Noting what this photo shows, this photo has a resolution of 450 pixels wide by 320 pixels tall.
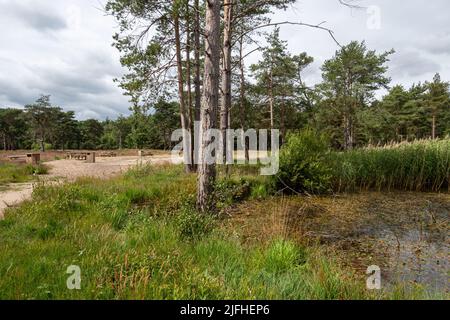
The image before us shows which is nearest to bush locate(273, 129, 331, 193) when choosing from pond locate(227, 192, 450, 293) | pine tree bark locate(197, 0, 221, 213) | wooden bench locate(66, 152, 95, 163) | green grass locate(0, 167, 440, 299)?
pond locate(227, 192, 450, 293)

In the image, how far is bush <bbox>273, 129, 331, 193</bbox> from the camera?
8.64 metres

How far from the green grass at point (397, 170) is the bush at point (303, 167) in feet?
3.65

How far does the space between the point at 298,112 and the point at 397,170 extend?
20.1 meters

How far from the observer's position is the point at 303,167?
869 cm

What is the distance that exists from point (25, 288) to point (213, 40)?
4806mm

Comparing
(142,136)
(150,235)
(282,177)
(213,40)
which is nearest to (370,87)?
(282,177)

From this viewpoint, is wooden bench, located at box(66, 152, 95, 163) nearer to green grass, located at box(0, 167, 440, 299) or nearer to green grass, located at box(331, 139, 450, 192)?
green grass, located at box(0, 167, 440, 299)

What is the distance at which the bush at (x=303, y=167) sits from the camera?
8.64m

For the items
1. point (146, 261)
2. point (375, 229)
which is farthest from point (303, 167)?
point (146, 261)

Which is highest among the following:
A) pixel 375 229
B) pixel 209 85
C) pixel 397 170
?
pixel 209 85

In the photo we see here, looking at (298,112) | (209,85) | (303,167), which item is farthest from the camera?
(298,112)

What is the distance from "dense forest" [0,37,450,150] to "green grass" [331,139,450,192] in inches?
95.1

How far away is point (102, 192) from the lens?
253 inches

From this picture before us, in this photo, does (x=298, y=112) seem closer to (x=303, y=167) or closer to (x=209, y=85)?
(x=303, y=167)
